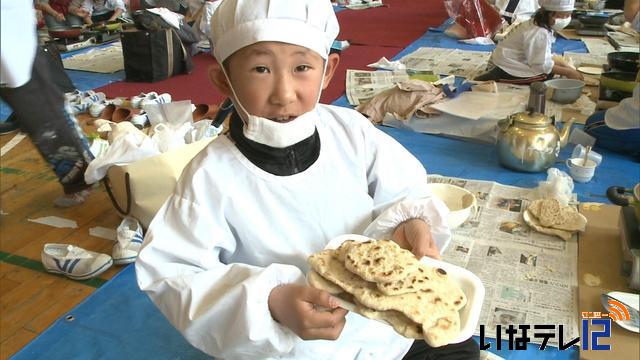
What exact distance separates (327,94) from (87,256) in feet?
5.27

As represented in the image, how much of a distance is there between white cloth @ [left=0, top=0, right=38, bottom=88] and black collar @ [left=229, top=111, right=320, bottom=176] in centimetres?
41

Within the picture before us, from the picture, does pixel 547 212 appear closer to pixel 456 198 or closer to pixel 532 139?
pixel 456 198

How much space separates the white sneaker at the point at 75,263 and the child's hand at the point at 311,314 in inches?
36.9

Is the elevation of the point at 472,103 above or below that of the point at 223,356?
below

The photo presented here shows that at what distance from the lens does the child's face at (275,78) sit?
2.71 feet

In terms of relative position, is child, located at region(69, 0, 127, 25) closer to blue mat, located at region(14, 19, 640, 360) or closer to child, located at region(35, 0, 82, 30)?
child, located at region(35, 0, 82, 30)

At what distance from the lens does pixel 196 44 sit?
148 inches

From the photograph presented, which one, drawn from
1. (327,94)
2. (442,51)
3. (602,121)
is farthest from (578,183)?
(442,51)

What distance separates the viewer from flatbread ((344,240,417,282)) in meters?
0.75

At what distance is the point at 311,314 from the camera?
74 cm

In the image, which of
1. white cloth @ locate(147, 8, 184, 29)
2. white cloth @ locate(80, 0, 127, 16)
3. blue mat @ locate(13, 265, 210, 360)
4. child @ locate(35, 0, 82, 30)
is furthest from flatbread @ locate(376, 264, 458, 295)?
white cloth @ locate(80, 0, 127, 16)

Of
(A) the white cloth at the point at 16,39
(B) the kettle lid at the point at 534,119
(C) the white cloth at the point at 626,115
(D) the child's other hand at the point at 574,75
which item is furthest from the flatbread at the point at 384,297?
(D) the child's other hand at the point at 574,75

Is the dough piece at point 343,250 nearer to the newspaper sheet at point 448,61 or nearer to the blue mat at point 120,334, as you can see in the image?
the blue mat at point 120,334

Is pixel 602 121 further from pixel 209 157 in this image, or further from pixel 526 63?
pixel 209 157
